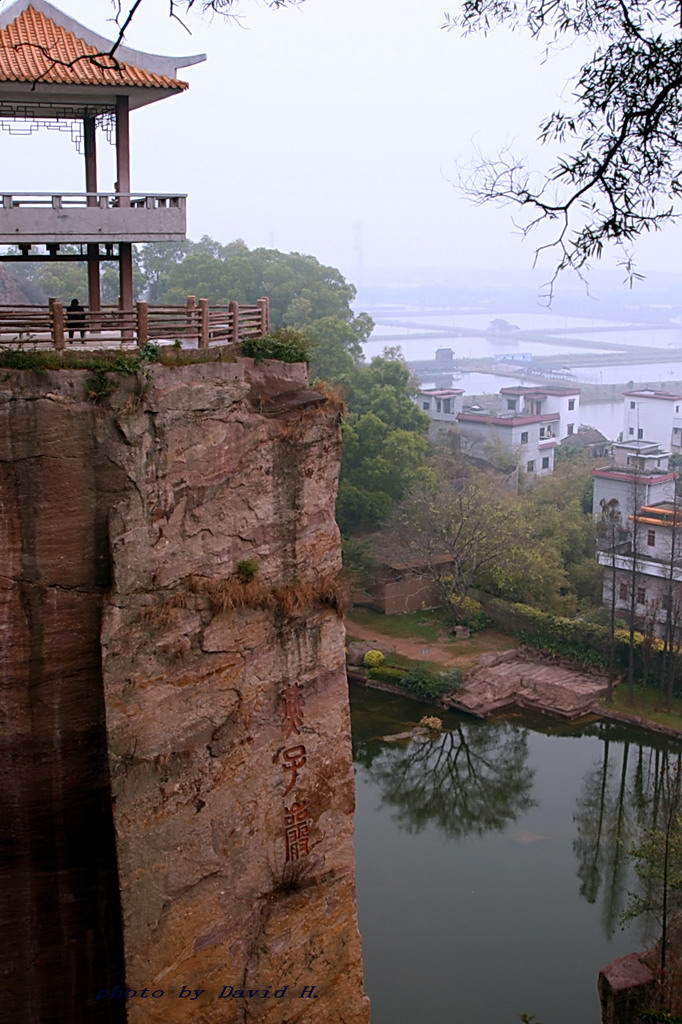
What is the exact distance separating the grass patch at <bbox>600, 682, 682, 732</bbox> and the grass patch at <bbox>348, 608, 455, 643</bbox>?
3.22 metres

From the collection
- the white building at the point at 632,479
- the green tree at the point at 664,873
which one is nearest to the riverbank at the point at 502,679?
the white building at the point at 632,479

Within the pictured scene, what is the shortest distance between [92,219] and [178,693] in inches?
125

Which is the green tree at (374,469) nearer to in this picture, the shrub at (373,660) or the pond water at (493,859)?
the shrub at (373,660)

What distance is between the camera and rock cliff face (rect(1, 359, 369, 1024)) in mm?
6090

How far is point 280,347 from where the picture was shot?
686cm

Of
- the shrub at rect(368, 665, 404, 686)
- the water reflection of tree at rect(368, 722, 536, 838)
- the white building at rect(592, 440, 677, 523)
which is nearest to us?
the water reflection of tree at rect(368, 722, 536, 838)

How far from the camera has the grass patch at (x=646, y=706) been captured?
15.5 metres

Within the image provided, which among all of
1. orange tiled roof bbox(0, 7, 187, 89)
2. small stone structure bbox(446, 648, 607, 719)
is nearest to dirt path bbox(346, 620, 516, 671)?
small stone structure bbox(446, 648, 607, 719)

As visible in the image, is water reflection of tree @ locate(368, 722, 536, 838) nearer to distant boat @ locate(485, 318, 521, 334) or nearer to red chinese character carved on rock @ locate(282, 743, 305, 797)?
red chinese character carved on rock @ locate(282, 743, 305, 797)

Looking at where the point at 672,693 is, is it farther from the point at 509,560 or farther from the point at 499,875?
the point at 499,875

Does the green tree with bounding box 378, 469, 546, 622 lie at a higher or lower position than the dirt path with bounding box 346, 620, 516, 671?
higher

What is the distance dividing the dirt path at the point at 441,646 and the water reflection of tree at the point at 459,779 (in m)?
1.85

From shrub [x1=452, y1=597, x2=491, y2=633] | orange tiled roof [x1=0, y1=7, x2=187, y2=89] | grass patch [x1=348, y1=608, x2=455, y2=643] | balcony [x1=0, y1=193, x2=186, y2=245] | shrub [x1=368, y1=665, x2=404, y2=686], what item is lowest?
shrub [x1=368, y1=665, x2=404, y2=686]

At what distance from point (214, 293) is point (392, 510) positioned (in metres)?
8.86
